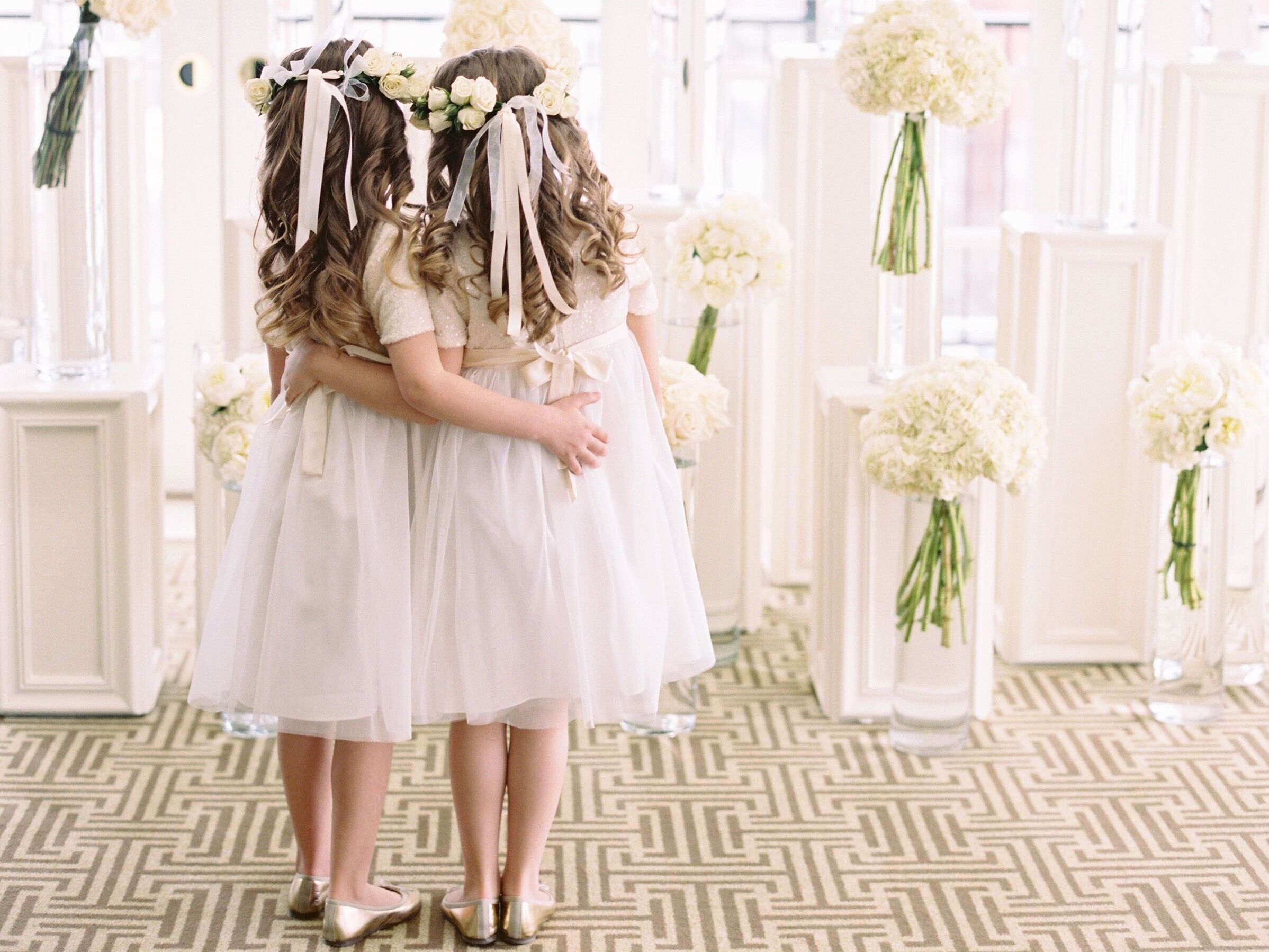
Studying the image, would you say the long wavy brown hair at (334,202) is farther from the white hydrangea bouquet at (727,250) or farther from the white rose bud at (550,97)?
the white hydrangea bouquet at (727,250)

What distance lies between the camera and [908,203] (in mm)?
3252

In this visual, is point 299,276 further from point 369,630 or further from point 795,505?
point 795,505

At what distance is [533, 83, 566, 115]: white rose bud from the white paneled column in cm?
170

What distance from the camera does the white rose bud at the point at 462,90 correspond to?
7.25ft

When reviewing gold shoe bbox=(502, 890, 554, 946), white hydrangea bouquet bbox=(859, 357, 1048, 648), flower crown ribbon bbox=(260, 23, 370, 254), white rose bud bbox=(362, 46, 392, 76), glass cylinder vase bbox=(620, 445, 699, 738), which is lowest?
gold shoe bbox=(502, 890, 554, 946)

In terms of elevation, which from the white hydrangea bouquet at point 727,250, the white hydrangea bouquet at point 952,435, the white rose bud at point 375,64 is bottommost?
the white hydrangea bouquet at point 952,435

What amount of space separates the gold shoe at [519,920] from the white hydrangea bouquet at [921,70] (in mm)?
1533

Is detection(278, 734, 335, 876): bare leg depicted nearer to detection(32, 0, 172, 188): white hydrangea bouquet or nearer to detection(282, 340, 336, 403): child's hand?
detection(282, 340, 336, 403): child's hand

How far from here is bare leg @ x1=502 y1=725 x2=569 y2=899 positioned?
8.09 ft

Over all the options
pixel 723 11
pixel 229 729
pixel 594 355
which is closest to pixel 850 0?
pixel 723 11

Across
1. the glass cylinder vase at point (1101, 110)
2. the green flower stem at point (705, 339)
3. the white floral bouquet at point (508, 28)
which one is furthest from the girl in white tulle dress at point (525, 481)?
the glass cylinder vase at point (1101, 110)

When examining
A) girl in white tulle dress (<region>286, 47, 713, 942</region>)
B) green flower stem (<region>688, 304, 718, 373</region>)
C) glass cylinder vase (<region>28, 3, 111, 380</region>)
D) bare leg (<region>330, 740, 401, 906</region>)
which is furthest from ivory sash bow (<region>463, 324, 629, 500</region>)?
glass cylinder vase (<region>28, 3, 111, 380</region>)

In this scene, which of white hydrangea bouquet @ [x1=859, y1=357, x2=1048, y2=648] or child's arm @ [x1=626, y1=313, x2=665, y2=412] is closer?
child's arm @ [x1=626, y1=313, x2=665, y2=412]

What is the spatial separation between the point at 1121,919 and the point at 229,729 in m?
1.74
